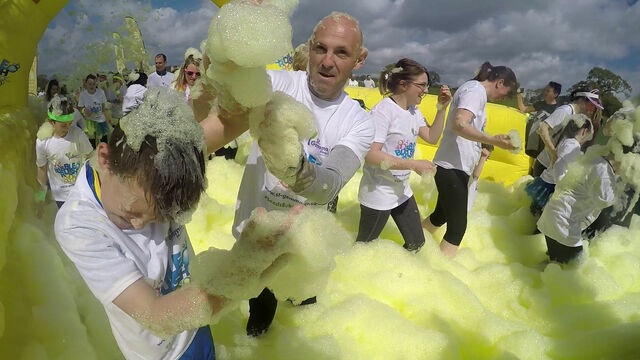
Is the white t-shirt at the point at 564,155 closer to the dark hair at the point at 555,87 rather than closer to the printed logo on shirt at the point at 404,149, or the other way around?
the printed logo on shirt at the point at 404,149

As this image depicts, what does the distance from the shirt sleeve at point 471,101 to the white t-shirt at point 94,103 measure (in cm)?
265

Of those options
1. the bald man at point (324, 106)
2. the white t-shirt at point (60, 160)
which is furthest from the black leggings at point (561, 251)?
the white t-shirt at point (60, 160)

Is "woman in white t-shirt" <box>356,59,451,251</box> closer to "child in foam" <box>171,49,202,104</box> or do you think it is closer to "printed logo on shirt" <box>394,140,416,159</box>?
"printed logo on shirt" <box>394,140,416,159</box>

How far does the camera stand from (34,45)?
2635 mm

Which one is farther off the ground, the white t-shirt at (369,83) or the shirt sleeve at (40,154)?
the shirt sleeve at (40,154)

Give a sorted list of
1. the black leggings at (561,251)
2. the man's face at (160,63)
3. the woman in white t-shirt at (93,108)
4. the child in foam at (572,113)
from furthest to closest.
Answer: the man's face at (160,63) < the woman in white t-shirt at (93,108) < the child in foam at (572,113) < the black leggings at (561,251)

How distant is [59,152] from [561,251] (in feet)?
10.4

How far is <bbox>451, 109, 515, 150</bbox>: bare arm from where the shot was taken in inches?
103

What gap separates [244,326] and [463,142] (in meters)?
1.71

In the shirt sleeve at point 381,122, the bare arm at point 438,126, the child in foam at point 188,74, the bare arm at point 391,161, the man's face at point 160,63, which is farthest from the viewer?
the man's face at point 160,63

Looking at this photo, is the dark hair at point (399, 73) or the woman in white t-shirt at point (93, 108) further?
the woman in white t-shirt at point (93, 108)

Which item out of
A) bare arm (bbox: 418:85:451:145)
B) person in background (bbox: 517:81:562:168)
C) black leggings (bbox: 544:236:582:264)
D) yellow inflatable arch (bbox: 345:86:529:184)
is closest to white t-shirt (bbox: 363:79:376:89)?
yellow inflatable arch (bbox: 345:86:529:184)

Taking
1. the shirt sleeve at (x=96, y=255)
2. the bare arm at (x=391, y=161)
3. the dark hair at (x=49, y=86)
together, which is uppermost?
the shirt sleeve at (x=96, y=255)

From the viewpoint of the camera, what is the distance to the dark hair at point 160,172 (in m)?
0.89
